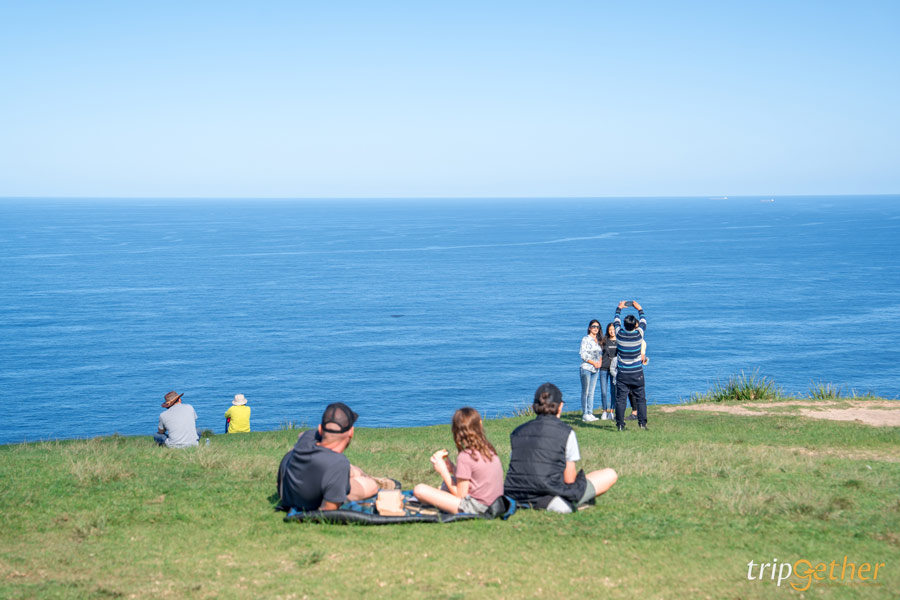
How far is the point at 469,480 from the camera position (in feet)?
28.0

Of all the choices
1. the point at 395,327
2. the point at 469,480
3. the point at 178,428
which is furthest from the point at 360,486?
the point at 395,327

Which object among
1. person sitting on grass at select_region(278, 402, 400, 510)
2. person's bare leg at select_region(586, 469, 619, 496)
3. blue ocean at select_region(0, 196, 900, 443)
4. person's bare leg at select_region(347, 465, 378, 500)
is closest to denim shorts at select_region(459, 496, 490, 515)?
person's bare leg at select_region(347, 465, 378, 500)

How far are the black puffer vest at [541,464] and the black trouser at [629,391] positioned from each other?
721cm

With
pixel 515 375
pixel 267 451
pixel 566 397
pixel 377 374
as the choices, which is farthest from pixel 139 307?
pixel 267 451

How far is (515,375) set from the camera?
58156 millimetres

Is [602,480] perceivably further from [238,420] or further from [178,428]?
[238,420]

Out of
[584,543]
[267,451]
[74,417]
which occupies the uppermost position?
[584,543]

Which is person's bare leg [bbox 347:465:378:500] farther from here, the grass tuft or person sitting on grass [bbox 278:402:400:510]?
the grass tuft

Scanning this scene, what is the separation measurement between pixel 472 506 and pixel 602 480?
5.36ft

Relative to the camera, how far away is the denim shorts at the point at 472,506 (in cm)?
850

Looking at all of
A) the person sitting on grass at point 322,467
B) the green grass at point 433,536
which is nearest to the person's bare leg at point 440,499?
the green grass at point 433,536

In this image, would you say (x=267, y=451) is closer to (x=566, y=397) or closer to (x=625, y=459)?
(x=625, y=459)

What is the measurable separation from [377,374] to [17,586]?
52.6 metres

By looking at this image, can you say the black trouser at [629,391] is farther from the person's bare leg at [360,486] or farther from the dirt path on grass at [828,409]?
the person's bare leg at [360,486]
